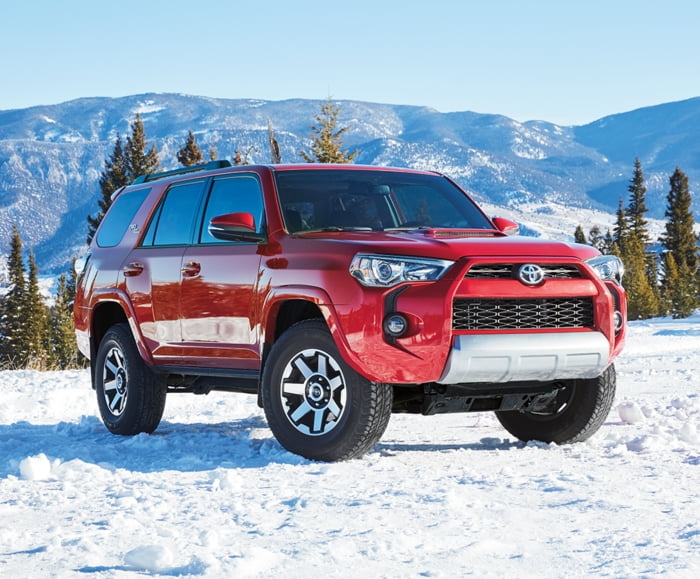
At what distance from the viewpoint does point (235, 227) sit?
6516 mm

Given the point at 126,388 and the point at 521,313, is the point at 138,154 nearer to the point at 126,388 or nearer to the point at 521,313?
the point at 126,388

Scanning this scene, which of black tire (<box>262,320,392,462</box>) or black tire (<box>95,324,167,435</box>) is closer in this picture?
black tire (<box>262,320,392,462</box>)

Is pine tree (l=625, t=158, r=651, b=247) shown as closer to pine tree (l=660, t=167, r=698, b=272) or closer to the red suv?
pine tree (l=660, t=167, r=698, b=272)

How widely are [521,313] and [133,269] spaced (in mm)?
3442

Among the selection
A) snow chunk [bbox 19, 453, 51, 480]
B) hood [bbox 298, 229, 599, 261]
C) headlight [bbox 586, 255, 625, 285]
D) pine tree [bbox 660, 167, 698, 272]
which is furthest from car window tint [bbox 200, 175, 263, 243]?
pine tree [bbox 660, 167, 698, 272]

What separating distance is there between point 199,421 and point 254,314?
116 inches

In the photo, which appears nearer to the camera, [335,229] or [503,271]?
[503,271]

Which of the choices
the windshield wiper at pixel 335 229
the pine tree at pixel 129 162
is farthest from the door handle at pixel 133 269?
the pine tree at pixel 129 162

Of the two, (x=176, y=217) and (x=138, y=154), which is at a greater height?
(x=138, y=154)

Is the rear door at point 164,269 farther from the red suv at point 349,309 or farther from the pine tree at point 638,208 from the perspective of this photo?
the pine tree at point 638,208

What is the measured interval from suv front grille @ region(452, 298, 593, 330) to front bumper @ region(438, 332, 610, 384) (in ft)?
0.34

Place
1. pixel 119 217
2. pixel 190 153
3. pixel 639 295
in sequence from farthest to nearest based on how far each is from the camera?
pixel 639 295, pixel 190 153, pixel 119 217

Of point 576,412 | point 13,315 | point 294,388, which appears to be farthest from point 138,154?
point 294,388

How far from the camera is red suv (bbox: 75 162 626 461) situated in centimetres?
573
